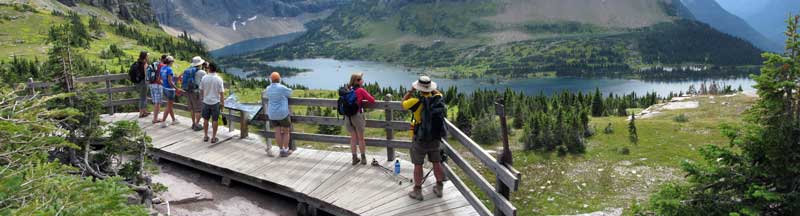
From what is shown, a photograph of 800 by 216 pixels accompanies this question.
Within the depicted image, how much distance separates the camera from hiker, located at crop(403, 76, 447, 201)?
23.4 feet

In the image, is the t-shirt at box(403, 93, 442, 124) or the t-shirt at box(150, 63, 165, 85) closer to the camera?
the t-shirt at box(403, 93, 442, 124)

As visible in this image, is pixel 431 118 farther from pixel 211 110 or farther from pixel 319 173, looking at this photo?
pixel 211 110

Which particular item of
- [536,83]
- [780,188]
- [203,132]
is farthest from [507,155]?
[536,83]

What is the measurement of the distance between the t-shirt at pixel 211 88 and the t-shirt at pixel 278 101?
1686 millimetres

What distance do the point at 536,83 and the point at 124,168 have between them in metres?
149

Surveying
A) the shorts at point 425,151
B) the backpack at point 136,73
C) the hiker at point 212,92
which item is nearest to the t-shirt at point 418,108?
the shorts at point 425,151

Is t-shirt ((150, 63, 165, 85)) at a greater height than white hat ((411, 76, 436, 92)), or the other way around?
t-shirt ((150, 63, 165, 85))

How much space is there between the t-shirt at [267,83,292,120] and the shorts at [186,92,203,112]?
3.30m

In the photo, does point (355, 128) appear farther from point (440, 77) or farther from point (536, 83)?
point (440, 77)

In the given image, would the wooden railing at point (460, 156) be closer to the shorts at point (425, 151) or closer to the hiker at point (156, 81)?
the shorts at point (425, 151)

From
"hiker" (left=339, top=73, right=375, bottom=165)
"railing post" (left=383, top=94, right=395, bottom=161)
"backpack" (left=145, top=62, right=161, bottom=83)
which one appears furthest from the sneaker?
"backpack" (left=145, top=62, right=161, bottom=83)

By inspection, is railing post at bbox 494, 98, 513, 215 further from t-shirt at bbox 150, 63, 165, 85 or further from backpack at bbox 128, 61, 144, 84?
backpack at bbox 128, 61, 144, 84

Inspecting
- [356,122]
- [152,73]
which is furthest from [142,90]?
[356,122]

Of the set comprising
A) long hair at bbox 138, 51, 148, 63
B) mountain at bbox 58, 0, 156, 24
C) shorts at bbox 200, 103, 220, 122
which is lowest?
shorts at bbox 200, 103, 220, 122
